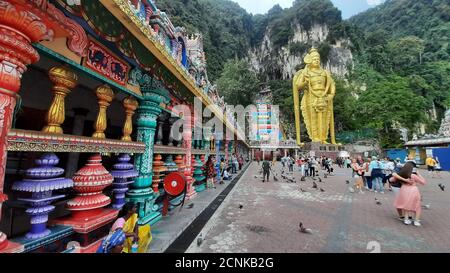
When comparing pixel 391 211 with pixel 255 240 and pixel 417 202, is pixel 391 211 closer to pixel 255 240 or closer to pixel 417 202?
pixel 417 202

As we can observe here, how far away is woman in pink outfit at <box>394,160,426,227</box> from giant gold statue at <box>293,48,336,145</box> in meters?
28.6

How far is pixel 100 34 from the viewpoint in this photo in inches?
93.4

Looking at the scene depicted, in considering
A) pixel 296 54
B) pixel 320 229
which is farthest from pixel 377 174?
pixel 296 54

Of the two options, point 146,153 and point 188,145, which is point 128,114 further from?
point 188,145

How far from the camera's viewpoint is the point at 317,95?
31.6 metres

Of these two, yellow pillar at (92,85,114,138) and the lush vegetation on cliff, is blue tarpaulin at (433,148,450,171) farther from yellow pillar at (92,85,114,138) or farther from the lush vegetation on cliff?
yellow pillar at (92,85,114,138)

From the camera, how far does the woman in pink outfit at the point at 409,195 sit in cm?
459

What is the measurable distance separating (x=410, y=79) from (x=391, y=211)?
51880mm

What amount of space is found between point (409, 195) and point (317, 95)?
29.4 metres

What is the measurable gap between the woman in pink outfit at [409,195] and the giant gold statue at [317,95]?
28580 millimetres

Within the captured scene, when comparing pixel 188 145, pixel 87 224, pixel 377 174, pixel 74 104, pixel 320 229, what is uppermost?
pixel 74 104

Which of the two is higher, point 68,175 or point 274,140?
point 274,140

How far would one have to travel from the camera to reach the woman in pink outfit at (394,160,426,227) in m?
4.59
